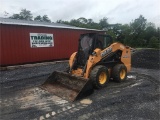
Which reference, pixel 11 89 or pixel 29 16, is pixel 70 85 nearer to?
pixel 11 89

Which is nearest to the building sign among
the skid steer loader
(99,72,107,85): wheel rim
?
the skid steer loader

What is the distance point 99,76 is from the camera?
7.10 metres

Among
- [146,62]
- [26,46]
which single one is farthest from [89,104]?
[146,62]

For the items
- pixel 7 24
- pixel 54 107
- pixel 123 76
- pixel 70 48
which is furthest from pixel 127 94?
pixel 70 48

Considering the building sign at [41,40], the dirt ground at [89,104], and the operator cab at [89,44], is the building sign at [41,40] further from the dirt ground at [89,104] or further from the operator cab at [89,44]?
the operator cab at [89,44]

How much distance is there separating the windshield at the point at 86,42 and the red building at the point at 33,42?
Result: 634 centimetres

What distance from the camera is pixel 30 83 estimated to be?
8422 mm

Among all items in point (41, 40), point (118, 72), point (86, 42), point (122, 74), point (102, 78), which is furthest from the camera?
point (41, 40)

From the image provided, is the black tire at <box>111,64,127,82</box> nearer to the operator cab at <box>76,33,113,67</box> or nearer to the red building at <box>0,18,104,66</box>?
the operator cab at <box>76,33,113,67</box>

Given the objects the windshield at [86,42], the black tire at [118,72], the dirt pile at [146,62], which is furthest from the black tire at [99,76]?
the dirt pile at [146,62]

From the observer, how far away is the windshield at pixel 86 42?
7.70 m

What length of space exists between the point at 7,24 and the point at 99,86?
802cm

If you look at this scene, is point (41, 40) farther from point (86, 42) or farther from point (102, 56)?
point (102, 56)

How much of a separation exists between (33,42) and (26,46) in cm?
63
